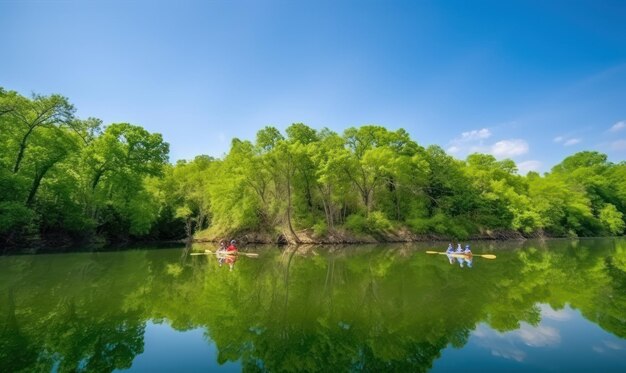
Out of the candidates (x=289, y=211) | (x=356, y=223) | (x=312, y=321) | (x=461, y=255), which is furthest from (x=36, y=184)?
(x=461, y=255)

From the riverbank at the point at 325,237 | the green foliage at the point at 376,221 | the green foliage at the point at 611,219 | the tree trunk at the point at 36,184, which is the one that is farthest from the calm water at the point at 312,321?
the green foliage at the point at 611,219

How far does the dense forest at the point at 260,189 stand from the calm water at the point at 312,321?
16.5 meters

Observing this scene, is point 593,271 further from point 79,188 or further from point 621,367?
point 79,188

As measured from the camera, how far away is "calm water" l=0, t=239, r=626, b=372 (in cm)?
775

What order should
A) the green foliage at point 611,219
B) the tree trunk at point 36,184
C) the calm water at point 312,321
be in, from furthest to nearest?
the green foliage at point 611,219 < the tree trunk at point 36,184 < the calm water at point 312,321

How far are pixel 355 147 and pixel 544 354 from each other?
4083 cm

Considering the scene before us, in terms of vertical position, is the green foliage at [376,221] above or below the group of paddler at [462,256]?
above

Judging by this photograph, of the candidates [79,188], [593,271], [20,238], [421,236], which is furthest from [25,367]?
[421,236]

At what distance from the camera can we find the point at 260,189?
139 feet

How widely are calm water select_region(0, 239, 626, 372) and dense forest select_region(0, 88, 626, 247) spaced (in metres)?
16.5

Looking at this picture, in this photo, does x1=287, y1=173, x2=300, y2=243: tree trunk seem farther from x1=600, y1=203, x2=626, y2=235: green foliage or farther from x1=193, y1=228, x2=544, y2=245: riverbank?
x1=600, y1=203, x2=626, y2=235: green foliage

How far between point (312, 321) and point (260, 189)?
32.9 metres

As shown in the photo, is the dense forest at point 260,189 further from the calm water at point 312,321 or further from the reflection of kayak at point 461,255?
the calm water at point 312,321

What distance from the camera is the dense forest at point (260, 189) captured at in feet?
102
